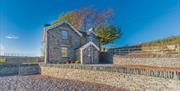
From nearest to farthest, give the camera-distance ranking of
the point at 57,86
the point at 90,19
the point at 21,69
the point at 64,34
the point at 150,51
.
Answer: the point at 57,86
the point at 21,69
the point at 150,51
the point at 64,34
the point at 90,19

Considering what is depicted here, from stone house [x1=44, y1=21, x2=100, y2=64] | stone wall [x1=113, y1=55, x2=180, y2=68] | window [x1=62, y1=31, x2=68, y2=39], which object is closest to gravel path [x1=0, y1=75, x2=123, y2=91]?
stone wall [x1=113, y1=55, x2=180, y2=68]

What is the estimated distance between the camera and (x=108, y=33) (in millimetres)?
32250

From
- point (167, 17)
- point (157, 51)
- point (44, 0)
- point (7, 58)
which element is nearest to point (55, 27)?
point (44, 0)

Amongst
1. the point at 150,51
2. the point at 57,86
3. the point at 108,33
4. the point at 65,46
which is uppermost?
the point at 108,33

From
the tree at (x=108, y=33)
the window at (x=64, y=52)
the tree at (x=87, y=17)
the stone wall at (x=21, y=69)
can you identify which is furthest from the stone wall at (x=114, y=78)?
the tree at (x=87, y=17)

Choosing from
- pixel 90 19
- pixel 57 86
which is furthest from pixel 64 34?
pixel 57 86

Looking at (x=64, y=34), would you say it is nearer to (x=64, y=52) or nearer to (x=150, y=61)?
(x=64, y=52)

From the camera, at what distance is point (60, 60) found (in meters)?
22.0

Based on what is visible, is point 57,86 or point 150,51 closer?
point 57,86

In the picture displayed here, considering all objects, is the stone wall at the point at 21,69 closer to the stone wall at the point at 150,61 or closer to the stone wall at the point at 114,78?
the stone wall at the point at 114,78

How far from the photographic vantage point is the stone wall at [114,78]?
598cm

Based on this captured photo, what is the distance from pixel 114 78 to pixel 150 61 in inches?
405

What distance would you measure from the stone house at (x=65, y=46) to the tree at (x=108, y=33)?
8.61 m

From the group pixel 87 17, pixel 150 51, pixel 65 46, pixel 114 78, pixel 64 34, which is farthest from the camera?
pixel 87 17
